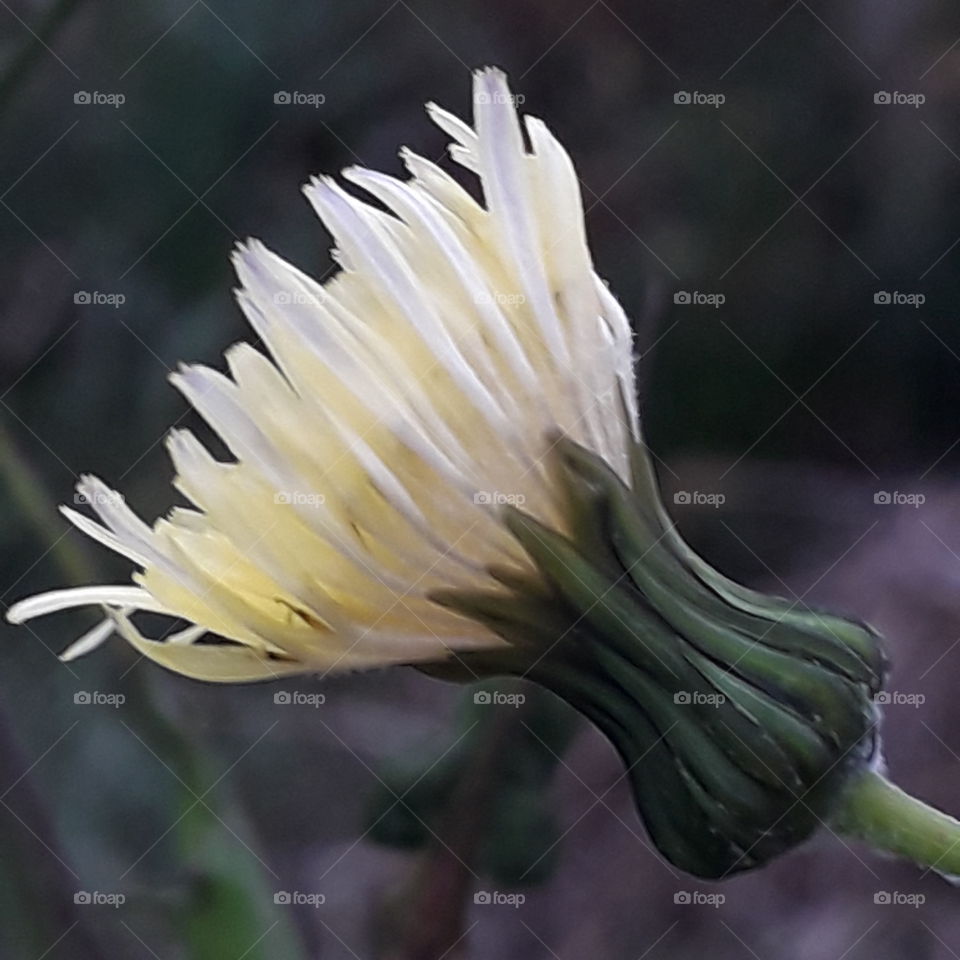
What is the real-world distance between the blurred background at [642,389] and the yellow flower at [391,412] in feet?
0.40

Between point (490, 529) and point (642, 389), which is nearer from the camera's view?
point (490, 529)

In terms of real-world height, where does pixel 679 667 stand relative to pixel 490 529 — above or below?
below

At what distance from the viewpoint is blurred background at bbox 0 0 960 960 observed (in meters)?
0.68

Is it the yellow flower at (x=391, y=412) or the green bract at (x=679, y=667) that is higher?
the yellow flower at (x=391, y=412)

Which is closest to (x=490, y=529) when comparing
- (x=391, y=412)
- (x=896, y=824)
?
(x=391, y=412)

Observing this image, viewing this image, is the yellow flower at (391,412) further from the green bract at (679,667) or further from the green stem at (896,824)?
the green stem at (896,824)

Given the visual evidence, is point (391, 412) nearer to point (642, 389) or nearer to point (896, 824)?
point (642, 389)

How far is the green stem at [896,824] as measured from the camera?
2.00ft

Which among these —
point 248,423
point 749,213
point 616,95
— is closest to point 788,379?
point 749,213

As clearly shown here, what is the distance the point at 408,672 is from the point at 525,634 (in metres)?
0.11

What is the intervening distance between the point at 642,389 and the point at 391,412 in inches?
8.4

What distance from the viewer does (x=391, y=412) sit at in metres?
0.53

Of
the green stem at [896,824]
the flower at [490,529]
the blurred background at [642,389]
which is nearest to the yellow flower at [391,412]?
the flower at [490,529]

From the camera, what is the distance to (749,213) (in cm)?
69
